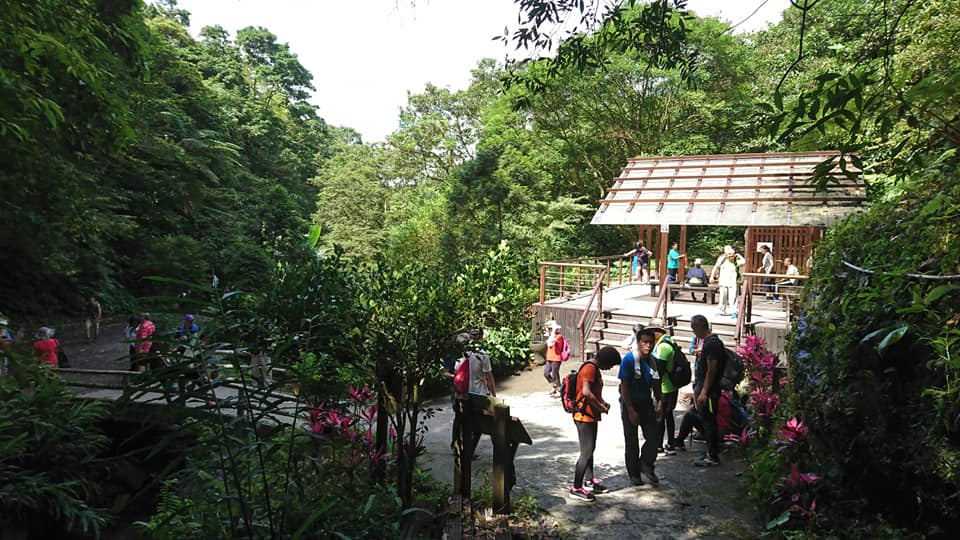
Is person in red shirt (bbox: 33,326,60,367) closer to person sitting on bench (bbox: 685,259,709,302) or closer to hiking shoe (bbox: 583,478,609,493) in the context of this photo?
hiking shoe (bbox: 583,478,609,493)

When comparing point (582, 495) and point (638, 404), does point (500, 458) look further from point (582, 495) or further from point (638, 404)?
point (638, 404)

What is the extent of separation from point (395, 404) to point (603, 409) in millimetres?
1978

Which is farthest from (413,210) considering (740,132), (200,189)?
(740,132)

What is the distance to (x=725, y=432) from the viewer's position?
6.56m

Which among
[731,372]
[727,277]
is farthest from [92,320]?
[727,277]

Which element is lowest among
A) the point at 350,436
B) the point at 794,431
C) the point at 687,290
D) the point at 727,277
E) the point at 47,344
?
the point at 350,436

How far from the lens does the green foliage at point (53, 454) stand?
521 centimetres

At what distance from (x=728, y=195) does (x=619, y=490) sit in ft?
34.9

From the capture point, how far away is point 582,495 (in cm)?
529

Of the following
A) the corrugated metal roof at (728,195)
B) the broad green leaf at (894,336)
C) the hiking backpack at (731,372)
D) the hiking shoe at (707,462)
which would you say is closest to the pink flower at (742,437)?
the hiking shoe at (707,462)

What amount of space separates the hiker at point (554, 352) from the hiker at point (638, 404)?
4.35 metres

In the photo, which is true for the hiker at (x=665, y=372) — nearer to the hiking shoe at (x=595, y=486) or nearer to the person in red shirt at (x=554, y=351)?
the hiking shoe at (x=595, y=486)

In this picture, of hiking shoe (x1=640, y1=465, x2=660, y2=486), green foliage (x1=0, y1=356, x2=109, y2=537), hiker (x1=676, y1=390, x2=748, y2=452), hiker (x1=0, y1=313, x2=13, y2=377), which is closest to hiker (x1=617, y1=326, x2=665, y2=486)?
hiking shoe (x1=640, y1=465, x2=660, y2=486)

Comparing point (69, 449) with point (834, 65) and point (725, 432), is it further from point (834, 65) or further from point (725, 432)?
point (834, 65)
